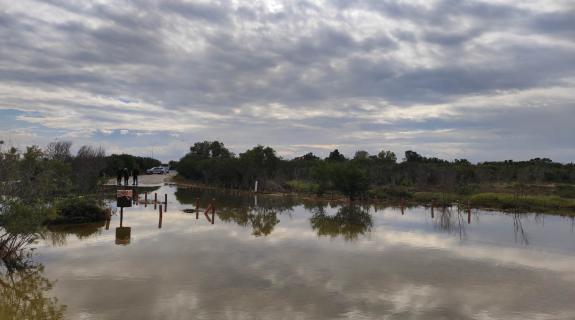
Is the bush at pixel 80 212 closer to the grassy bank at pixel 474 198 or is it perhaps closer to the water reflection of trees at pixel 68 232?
the water reflection of trees at pixel 68 232

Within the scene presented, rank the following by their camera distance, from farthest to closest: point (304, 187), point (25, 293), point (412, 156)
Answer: point (412, 156) → point (304, 187) → point (25, 293)

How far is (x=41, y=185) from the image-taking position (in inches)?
616

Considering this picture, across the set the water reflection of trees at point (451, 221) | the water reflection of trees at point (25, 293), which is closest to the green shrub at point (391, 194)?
the water reflection of trees at point (451, 221)

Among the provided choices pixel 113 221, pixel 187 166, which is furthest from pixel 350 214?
pixel 187 166

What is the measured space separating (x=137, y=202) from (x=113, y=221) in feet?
28.3

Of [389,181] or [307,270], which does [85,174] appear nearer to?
[307,270]

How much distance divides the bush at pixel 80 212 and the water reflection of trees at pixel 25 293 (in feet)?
27.0

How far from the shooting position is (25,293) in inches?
436

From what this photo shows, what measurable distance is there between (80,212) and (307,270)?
1379 cm

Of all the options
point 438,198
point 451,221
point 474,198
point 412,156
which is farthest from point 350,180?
point 412,156

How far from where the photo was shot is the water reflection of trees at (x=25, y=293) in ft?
31.6

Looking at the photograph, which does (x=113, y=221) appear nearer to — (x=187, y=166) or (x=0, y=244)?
(x=0, y=244)

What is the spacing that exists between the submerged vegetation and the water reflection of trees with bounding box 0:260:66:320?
90.1 feet

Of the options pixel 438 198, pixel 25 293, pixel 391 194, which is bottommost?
pixel 25 293
